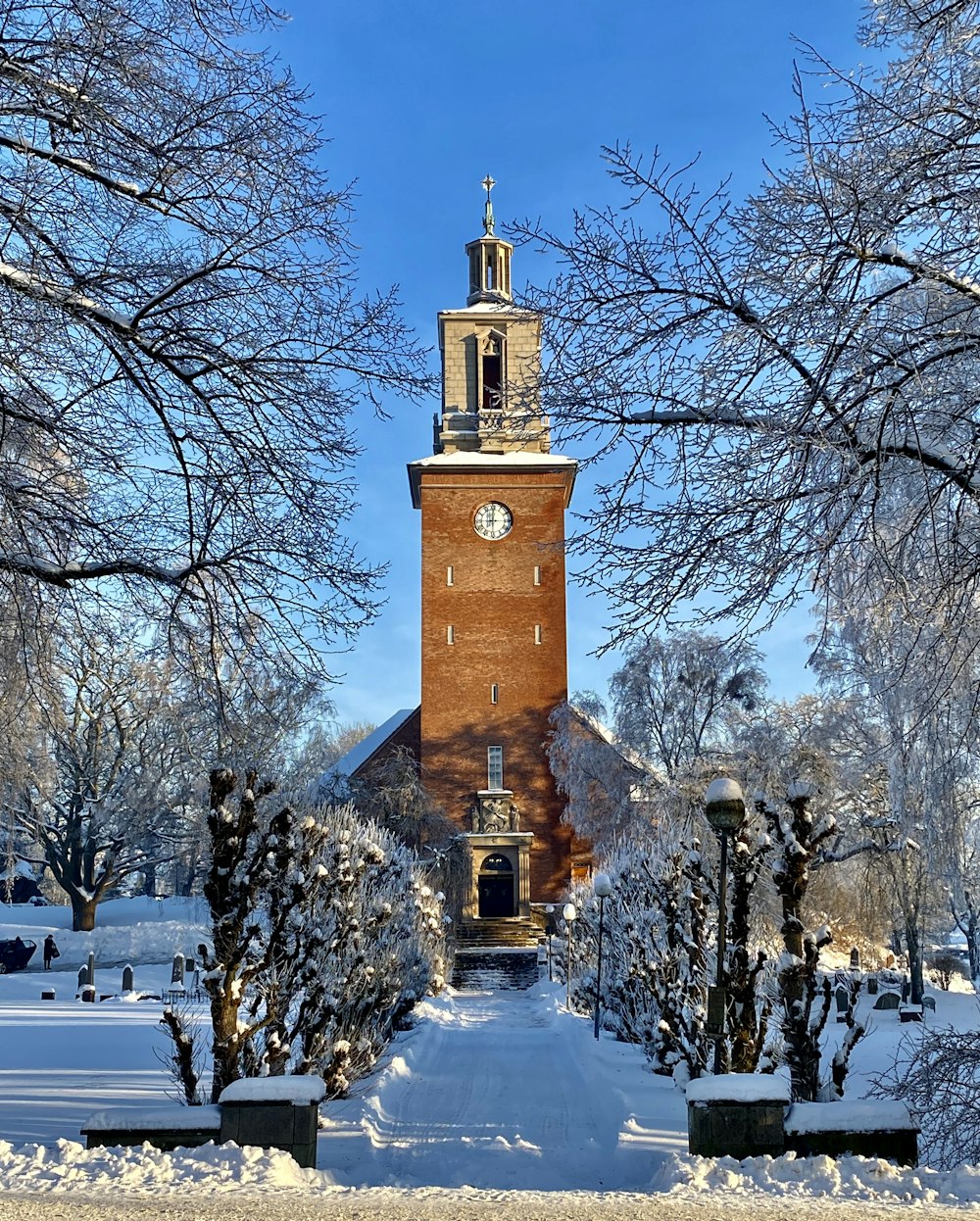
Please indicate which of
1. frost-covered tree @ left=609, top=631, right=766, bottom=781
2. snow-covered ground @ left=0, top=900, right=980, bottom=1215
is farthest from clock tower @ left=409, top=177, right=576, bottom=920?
snow-covered ground @ left=0, top=900, right=980, bottom=1215

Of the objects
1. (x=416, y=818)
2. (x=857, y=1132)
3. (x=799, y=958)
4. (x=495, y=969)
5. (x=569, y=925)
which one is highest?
(x=416, y=818)

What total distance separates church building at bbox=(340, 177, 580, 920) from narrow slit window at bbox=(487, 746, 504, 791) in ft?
0.15

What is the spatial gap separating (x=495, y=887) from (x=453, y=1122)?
31.0 metres

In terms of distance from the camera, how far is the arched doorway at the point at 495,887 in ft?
135

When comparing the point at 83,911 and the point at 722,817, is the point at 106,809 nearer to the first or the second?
the point at 83,911

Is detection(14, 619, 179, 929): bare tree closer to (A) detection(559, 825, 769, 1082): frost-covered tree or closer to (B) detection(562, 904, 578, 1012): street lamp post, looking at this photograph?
(B) detection(562, 904, 578, 1012): street lamp post

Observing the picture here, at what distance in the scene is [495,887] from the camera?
41875 mm

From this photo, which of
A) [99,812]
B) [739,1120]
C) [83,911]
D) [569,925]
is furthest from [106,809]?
[739,1120]

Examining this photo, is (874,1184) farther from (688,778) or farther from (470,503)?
(470,503)

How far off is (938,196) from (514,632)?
38145 mm

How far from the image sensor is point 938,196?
5.17 meters

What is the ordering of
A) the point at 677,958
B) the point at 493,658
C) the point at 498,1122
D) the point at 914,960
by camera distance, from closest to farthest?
the point at 498,1122
the point at 677,958
the point at 914,960
the point at 493,658

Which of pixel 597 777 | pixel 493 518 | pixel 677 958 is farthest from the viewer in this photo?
pixel 493 518

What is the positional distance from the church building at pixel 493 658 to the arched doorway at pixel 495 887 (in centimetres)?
5
